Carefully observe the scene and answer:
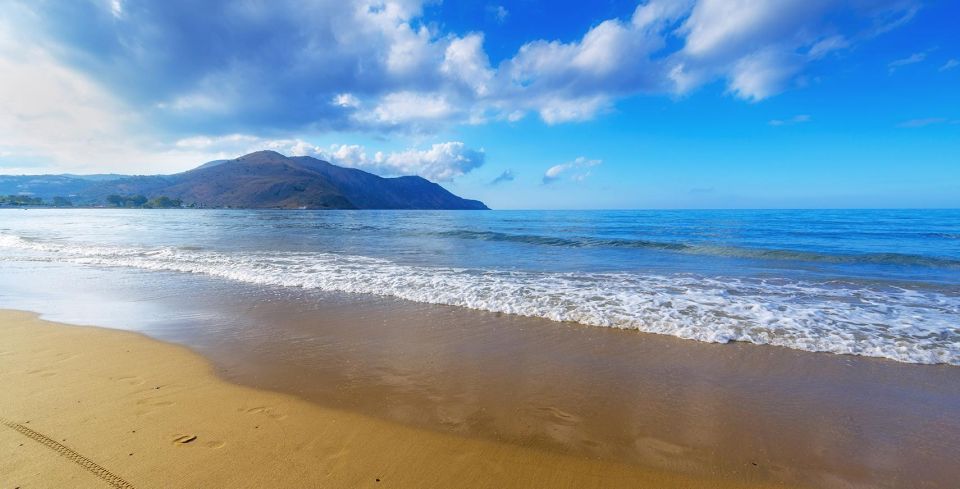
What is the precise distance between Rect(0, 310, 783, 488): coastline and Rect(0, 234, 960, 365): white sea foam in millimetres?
4756

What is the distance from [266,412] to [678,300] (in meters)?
8.69

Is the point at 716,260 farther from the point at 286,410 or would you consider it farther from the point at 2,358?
the point at 2,358

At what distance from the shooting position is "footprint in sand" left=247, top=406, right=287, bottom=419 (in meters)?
4.10

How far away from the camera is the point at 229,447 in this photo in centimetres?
352

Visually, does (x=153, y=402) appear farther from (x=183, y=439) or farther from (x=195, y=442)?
(x=195, y=442)

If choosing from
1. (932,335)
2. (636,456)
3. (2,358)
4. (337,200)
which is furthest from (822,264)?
(337,200)

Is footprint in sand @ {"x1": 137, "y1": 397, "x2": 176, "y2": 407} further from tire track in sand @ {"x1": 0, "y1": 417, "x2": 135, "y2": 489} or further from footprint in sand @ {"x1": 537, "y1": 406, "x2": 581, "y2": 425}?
footprint in sand @ {"x1": 537, "y1": 406, "x2": 581, "y2": 425}

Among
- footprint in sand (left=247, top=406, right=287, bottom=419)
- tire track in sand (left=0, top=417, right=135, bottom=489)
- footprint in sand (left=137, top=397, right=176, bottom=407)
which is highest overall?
tire track in sand (left=0, top=417, right=135, bottom=489)

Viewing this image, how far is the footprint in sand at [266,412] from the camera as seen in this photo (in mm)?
4102

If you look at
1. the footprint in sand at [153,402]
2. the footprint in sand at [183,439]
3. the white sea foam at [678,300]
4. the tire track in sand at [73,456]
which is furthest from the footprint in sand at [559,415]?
the footprint in sand at [153,402]

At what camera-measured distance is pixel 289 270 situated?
13.8 m

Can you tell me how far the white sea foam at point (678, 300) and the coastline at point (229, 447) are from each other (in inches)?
187

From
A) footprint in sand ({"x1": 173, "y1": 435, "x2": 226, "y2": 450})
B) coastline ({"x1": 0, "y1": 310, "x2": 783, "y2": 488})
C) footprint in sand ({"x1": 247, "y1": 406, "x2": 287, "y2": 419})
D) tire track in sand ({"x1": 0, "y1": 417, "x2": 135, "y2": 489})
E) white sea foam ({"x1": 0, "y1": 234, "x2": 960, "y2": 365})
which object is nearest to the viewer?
Result: tire track in sand ({"x1": 0, "y1": 417, "x2": 135, "y2": 489})

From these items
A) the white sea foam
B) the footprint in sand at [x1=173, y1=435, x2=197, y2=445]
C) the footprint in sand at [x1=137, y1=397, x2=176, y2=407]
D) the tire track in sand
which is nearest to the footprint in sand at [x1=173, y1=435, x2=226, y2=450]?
the footprint in sand at [x1=173, y1=435, x2=197, y2=445]
